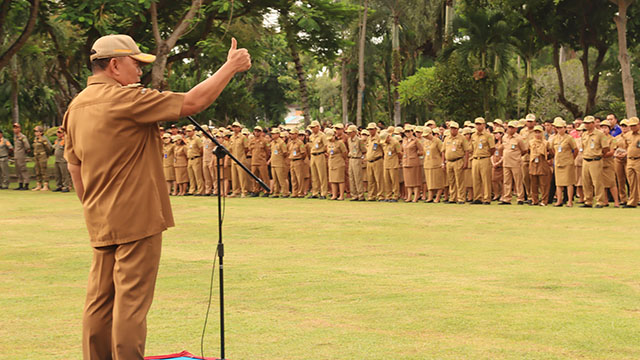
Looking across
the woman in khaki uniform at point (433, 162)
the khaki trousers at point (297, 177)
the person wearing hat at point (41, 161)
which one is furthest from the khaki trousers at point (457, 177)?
the person wearing hat at point (41, 161)

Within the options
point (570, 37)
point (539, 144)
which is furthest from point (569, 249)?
point (570, 37)

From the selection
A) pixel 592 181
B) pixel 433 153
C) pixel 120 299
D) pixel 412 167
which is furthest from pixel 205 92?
pixel 412 167

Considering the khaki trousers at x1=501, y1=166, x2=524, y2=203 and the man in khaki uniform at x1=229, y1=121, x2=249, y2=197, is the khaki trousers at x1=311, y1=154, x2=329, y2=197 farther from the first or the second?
the khaki trousers at x1=501, y1=166, x2=524, y2=203

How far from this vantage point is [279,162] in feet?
74.4

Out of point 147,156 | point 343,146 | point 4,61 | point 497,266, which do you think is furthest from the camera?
point 4,61

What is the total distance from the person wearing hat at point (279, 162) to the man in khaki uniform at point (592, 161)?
862cm

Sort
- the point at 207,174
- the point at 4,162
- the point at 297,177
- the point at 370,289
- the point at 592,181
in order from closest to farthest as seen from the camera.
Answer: the point at 370,289, the point at 592,181, the point at 297,177, the point at 207,174, the point at 4,162

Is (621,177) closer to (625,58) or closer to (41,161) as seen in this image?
(625,58)

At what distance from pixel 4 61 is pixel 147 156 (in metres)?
21.6

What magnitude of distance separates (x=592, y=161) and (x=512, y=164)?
1.98 meters

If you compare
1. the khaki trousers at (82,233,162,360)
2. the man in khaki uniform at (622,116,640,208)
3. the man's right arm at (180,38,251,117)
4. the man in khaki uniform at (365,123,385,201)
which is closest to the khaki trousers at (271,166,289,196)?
the man in khaki uniform at (365,123,385,201)

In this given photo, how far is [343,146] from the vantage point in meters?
21.4

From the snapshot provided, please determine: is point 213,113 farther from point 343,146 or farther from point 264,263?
point 264,263

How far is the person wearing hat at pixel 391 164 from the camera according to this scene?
20359 mm
